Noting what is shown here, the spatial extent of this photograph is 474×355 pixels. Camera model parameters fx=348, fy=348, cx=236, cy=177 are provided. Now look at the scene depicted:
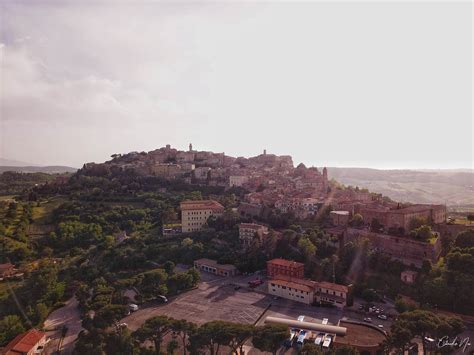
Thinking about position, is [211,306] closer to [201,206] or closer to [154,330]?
[154,330]

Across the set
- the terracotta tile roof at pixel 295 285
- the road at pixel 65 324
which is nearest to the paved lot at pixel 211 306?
the terracotta tile roof at pixel 295 285

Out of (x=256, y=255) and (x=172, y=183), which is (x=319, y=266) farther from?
(x=172, y=183)

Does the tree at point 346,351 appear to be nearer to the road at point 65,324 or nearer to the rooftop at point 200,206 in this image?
the road at point 65,324

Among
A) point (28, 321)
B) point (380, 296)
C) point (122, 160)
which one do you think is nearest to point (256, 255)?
A: point (380, 296)

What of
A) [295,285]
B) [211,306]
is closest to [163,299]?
[211,306]

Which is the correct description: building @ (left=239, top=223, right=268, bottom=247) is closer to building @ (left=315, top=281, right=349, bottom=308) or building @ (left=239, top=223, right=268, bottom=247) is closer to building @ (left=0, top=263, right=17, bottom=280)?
building @ (left=315, top=281, right=349, bottom=308)

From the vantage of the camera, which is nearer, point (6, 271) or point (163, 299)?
point (163, 299)

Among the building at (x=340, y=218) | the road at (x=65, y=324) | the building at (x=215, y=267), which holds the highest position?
the building at (x=340, y=218)
